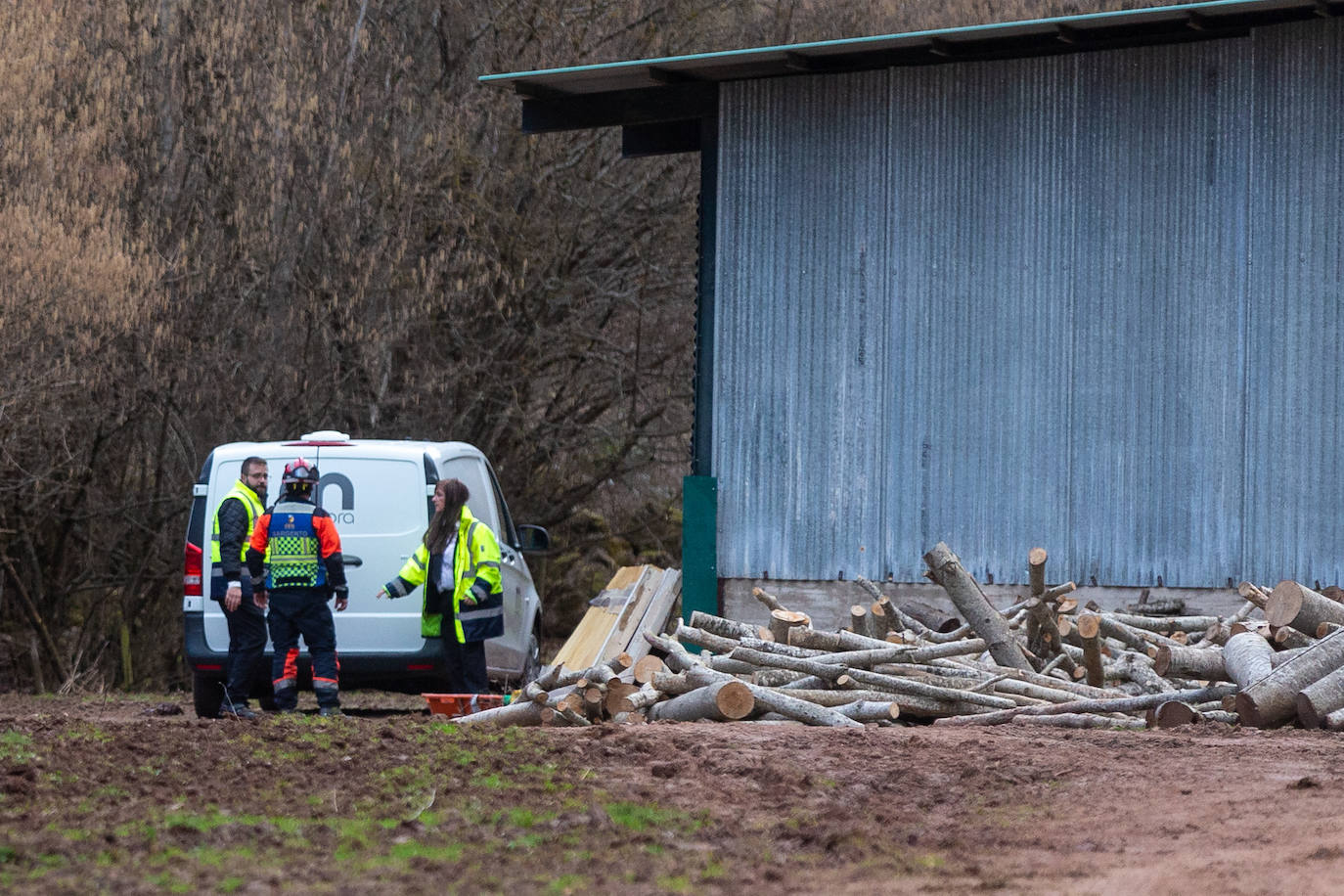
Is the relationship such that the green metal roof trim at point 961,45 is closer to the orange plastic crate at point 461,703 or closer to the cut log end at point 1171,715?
the cut log end at point 1171,715

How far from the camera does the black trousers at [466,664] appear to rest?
11.8 meters

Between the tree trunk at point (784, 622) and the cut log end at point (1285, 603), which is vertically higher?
the cut log end at point (1285, 603)

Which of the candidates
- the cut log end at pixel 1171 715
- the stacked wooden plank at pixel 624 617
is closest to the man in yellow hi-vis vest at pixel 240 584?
the stacked wooden plank at pixel 624 617

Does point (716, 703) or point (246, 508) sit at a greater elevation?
point (246, 508)

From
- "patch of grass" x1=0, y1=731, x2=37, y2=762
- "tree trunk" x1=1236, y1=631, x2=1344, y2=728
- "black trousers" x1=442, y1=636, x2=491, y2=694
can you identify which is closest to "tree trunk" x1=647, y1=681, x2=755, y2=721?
"black trousers" x1=442, y1=636, x2=491, y2=694

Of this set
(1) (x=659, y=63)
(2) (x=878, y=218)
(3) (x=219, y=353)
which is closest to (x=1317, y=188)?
(2) (x=878, y=218)

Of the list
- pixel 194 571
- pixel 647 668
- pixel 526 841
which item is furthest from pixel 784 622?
pixel 526 841

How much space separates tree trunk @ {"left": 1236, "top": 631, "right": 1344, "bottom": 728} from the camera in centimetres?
991

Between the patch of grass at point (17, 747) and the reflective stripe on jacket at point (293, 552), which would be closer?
the patch of grass at point (17, 747)

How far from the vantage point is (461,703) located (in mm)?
11250

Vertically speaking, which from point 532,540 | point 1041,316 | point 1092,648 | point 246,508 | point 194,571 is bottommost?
point 1092,648

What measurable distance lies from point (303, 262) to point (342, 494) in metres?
8.16

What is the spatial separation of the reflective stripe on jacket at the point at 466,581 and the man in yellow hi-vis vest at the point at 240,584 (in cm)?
97

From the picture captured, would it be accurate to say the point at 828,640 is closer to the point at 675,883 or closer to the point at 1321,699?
the point at 1321,699
